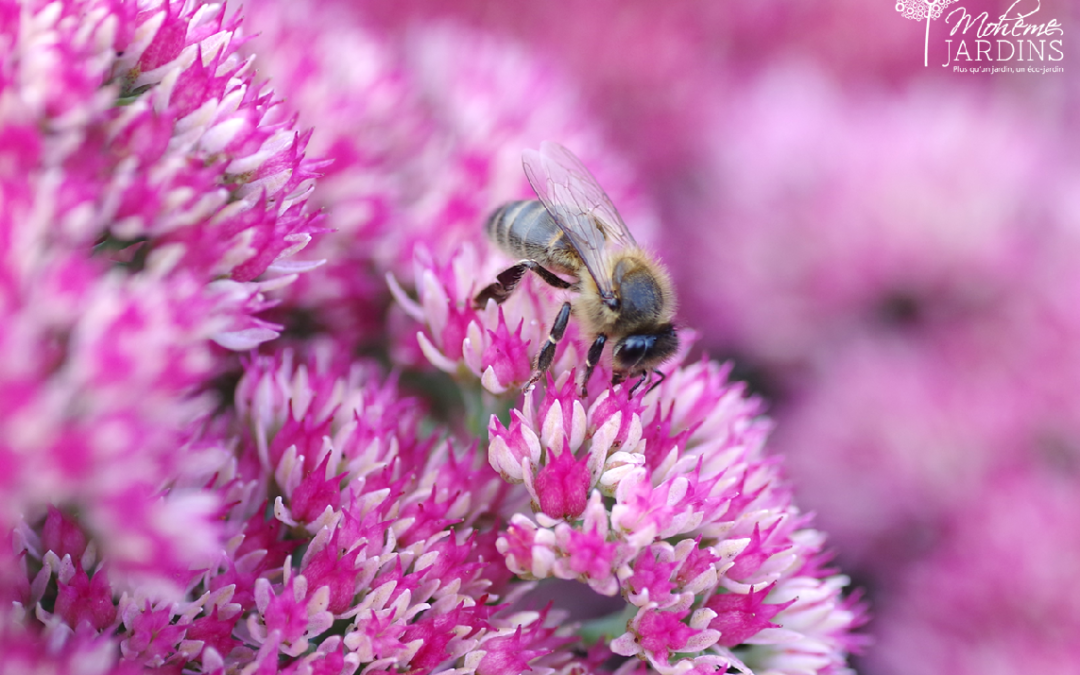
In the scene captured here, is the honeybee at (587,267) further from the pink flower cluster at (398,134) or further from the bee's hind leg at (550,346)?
the pink flower cluster at (398,134)

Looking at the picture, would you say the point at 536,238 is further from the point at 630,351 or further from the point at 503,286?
the point at 630,351

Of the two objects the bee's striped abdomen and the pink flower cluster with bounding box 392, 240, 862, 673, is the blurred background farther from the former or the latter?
the pink flower cluster with bounding box 392, 240, 862, 673

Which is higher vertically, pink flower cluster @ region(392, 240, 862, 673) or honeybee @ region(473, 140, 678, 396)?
honeybee @ region(473, 140, 678, 396)

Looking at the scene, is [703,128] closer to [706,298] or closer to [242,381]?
[706,298]

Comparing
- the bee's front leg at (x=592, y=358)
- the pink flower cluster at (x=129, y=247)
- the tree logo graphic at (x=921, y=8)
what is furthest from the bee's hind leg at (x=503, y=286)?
the tree logo graphic at (x=921, y=8)

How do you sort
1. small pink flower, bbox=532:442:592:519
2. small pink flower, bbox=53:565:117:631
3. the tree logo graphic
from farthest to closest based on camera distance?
the tree logo graphic, small pink flower, bbox=532:442:592:519, small pink flower, bbox=53:565:117:631

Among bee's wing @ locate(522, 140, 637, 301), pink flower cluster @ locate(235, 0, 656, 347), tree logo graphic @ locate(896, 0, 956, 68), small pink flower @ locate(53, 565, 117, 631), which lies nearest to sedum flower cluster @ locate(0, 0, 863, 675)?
small pink flower @ locate(53, 565, 117, 631)

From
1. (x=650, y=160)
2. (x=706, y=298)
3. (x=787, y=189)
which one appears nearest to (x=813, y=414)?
(x=706, y=298)
